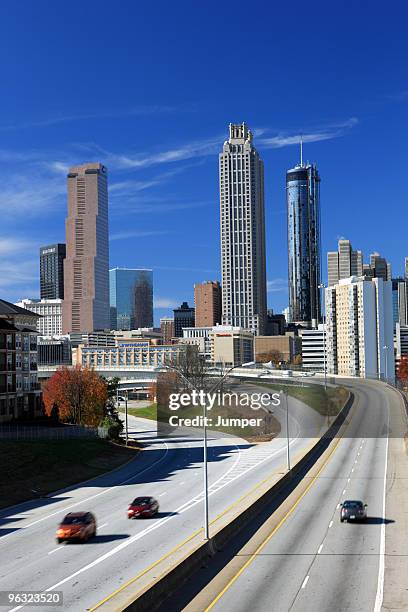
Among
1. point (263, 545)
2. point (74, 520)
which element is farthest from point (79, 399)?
point (263, 545)

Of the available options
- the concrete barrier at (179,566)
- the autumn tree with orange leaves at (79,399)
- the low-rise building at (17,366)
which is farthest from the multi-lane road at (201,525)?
the autumn tree with orange leaves at (79,399)

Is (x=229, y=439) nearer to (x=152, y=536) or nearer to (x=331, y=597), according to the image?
(x=152, y=536)

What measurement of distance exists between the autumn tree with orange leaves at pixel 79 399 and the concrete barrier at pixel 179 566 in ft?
190

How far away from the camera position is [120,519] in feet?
159

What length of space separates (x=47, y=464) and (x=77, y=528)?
29900mm

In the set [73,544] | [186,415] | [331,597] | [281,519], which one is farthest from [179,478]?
[186,415]

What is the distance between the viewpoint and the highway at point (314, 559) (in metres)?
28.1

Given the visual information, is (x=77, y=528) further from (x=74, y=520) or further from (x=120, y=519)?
(x=120, y=519)

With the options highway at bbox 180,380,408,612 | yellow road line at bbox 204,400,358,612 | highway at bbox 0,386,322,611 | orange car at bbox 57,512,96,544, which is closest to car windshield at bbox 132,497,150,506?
highway at bbox 0,386,322,611

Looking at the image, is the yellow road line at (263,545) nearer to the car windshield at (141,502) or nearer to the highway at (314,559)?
the highway at (314,559)

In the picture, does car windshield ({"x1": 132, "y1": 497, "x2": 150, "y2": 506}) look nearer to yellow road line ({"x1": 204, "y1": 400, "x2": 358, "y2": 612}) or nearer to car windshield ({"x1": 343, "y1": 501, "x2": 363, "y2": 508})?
yellow road line ({"x1": 204, "y1": 400, "x2": 358, "y2": 612})

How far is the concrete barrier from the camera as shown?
25250mm

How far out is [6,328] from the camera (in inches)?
3610

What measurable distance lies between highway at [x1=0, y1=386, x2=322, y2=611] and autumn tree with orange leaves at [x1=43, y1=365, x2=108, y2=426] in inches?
755
